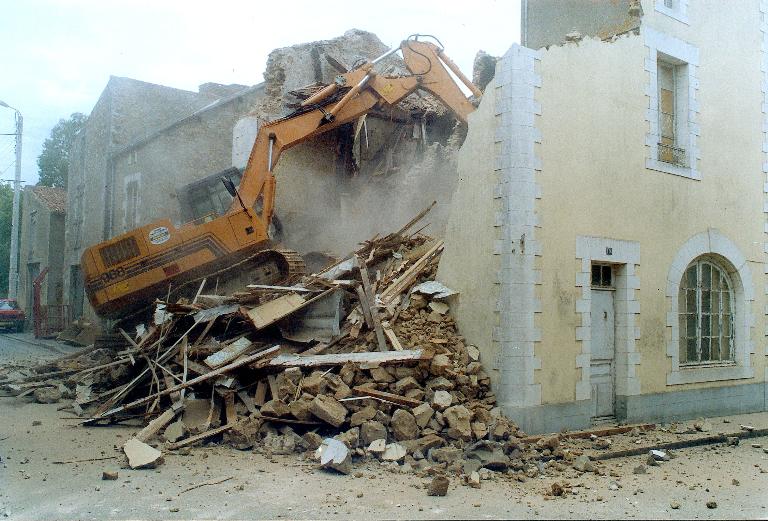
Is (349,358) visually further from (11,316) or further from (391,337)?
(11,316)

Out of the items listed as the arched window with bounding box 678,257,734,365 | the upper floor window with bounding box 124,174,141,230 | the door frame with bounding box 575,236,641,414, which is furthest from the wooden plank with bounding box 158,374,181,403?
the upper floor window with bounding box 124,174,141,230

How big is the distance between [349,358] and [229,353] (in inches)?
69.1

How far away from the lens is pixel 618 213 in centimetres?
929

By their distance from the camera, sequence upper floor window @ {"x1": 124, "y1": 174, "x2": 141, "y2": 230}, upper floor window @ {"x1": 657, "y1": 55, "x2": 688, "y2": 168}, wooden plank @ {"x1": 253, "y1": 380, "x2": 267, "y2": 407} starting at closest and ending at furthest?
1. wooden plank @ {"x1": 253, "y1": 380, "x2": 267, "y2": 407}
2. upper floor window @ {"x1": 657, "y1": 55, "x2": 688, "y2": 168}
3. upper floor window @ {"x1": 124, "y1": 174, "x2": 141, "y2": 230}

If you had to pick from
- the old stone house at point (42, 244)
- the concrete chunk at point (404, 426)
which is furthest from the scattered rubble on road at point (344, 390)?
the old stone house at point (42, 244)

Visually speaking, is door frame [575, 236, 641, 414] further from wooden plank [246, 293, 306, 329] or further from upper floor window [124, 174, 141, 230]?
upper floor window [124, 174, 141, 230]

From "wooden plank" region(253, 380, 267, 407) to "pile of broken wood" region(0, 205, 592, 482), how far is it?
1.1 inches

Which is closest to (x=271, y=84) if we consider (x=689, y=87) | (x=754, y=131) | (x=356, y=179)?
(x=356, y=179)

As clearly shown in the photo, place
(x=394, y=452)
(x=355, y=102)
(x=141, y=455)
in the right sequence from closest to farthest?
(x=141, y=455) < (x=394, y=452) < (x=355, y=102)

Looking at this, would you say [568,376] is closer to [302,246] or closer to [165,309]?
[165,309]

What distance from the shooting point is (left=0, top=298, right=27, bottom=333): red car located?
76.7ft

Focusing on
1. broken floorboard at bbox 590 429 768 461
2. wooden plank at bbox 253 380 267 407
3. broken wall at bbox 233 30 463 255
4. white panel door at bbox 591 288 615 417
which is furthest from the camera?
broken wall at bbox 233 30 463 255

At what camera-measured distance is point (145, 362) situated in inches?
378

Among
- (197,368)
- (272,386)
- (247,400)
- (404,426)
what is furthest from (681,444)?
(197,368)
